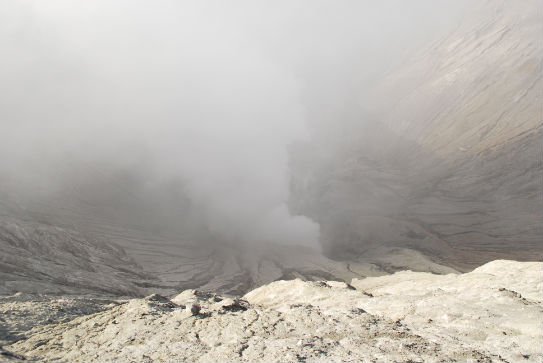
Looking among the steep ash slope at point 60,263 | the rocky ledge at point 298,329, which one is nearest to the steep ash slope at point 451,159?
the steep ash slope at point 60,263

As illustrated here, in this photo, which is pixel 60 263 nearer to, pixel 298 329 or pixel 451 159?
pixel 298 329

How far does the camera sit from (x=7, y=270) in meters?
22.4

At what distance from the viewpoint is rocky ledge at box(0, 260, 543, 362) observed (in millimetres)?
7656

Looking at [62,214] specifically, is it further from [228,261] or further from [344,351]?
[344,351]

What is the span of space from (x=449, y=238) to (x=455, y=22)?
287 feet

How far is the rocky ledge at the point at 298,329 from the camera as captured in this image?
7656 mm

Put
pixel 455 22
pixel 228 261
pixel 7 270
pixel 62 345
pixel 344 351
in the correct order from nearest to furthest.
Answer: pixel 344 351, pixel 62 345, pixel 7 270, pixel 228 261, pixel 455 22

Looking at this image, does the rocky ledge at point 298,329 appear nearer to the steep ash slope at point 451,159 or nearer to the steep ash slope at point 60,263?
the steep ash slope at point 60,263

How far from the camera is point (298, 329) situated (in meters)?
9.10

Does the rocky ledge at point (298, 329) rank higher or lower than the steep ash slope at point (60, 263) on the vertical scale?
higher

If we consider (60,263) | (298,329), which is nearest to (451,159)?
(60,263)

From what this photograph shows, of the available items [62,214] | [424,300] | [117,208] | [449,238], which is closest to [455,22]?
[449,238]

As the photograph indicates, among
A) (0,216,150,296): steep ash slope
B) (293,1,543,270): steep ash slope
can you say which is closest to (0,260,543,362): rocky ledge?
(0,216,150,296): steep ash slope

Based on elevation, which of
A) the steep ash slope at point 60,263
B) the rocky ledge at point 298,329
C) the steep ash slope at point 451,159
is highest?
the steep ash slope at point 451,159
